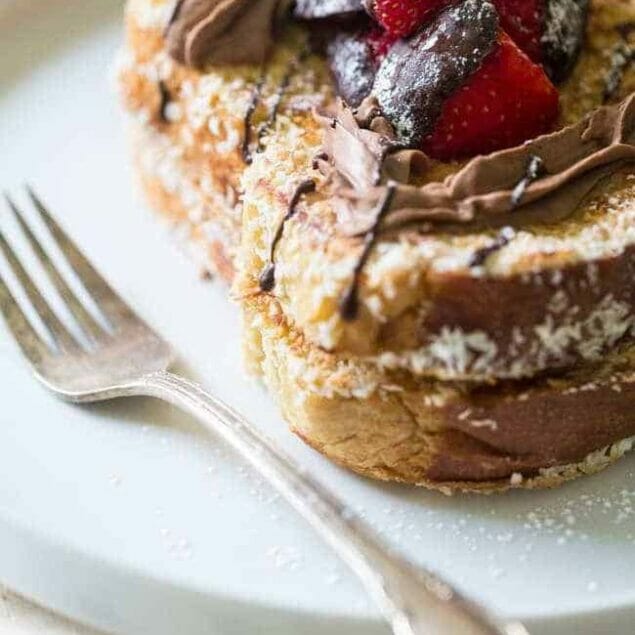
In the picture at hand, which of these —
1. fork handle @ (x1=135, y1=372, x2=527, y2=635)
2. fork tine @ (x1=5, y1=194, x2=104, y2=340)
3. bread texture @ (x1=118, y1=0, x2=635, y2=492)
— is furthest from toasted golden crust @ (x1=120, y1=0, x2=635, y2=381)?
fork tine @ (x1=5, y1=194, x2=104, y2=340)

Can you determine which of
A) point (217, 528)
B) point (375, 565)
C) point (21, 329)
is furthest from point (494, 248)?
point (21, 329)

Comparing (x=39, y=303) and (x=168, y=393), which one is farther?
(x=39, y=303)

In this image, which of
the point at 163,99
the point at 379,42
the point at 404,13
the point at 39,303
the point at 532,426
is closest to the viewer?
the point at 532,426

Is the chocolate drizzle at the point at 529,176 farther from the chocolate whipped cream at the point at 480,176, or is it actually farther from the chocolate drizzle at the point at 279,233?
the chocolate drizzle at the point at 279,233

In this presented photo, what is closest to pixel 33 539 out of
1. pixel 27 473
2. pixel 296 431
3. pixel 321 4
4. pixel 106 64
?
pixel 27 473

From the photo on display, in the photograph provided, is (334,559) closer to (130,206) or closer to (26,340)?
(26,340)

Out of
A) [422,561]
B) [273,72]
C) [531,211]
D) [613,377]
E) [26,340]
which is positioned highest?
[273,72]

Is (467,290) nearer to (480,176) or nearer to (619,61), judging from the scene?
(480,176)

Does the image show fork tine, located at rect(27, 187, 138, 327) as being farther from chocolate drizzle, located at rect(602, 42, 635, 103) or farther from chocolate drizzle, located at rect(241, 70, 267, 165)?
chocolate drizzle, located at rect(602, 42, 635, 103)
